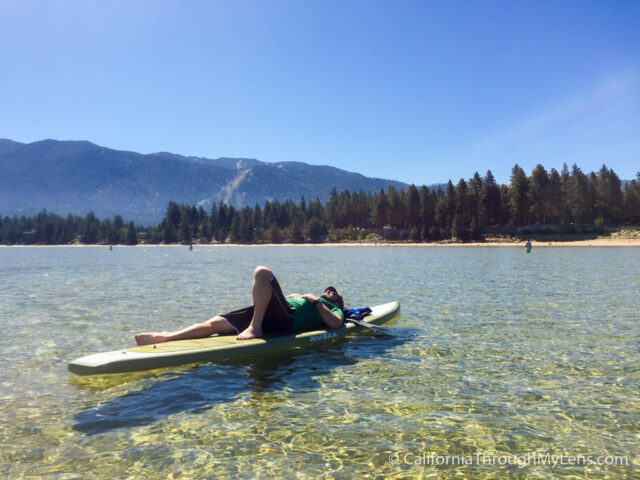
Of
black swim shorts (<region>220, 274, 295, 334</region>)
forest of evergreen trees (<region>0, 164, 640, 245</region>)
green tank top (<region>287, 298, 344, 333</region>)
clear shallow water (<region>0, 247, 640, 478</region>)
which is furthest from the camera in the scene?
forest of evergreen trees (<region>0, 164, 640, 245</region>)

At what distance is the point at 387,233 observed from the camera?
15675 cm

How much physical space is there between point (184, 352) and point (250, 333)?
1.64 m

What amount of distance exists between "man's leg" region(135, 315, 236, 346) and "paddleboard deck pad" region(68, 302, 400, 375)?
0.23 m

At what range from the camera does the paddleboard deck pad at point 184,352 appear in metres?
8.27

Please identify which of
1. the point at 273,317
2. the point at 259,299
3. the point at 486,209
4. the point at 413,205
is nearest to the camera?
the point at 259,299

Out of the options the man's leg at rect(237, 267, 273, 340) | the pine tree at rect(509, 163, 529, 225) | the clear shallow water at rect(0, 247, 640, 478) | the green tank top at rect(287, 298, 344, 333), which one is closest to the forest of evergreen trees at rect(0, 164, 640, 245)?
the pine tree at rect(509, 163, 529, 225)

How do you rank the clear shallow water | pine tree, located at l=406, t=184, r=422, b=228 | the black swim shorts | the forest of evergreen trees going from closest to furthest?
the clear shallow water → the black swim shorts → the forest of evergreen trees → pine tree, located at l=406, t=184, r=422, b=228

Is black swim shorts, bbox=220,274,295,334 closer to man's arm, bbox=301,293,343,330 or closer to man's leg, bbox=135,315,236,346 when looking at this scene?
man's leg, bbox=135,315,236,346

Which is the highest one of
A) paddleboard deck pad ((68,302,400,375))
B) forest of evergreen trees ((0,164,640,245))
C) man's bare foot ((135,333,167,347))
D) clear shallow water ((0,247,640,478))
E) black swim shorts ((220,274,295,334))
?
forest of evergreen trees ((0,164,640,245))

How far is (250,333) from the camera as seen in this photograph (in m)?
10.1

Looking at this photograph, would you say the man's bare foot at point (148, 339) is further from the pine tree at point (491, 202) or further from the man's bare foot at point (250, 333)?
the pine tree at point (491, 202)

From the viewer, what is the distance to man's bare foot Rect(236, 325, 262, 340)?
10.0 m

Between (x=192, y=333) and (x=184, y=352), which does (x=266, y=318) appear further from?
(x=184, y=352)

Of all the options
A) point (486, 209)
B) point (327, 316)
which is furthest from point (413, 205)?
point (327, 316)
